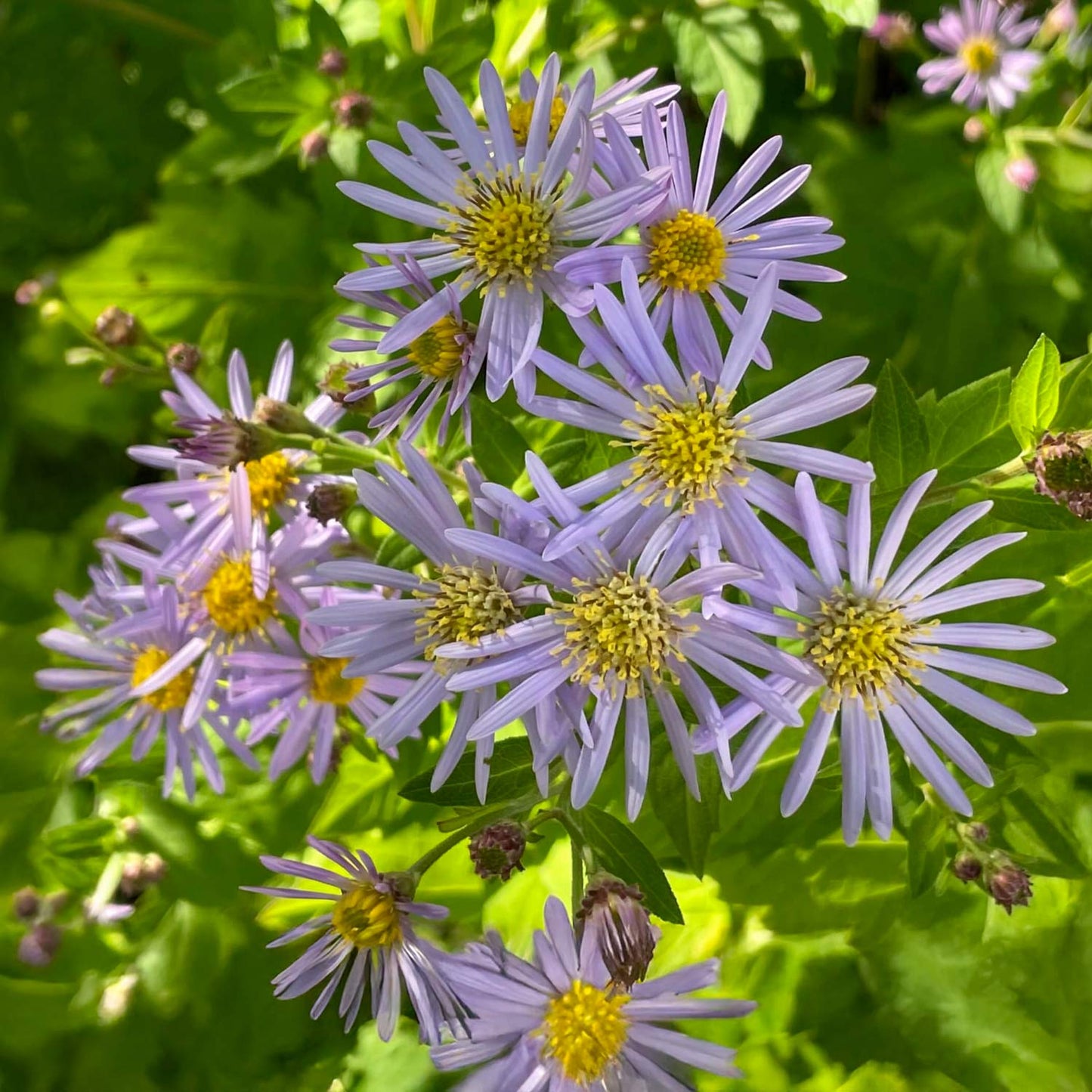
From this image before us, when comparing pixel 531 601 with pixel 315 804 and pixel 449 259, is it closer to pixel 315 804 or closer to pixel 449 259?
pixel 449 259

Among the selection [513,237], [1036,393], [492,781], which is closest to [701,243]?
[513,237]

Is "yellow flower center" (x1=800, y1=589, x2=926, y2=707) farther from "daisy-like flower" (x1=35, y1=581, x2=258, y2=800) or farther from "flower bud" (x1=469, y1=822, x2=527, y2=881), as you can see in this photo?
"daisy-like flower" (x1=35, y1=581, x2=258, y2=800)

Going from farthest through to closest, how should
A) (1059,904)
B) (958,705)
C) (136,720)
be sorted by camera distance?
(136,720)
(1059,904)
(958,705)

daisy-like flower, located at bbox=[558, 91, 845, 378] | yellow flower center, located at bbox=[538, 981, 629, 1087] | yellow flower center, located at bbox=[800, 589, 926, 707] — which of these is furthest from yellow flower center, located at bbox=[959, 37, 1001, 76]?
yellow flower center, located at bbox=[538, 981, 629, 1087]

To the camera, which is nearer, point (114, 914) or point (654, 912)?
point (654, 912)

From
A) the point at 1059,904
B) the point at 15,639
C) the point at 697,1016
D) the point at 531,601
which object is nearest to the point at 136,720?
the point at 15,639

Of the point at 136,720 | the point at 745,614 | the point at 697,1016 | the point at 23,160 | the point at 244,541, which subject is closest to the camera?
the point at 745,614

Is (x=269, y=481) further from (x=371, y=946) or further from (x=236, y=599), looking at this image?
(x=371, y=946)
